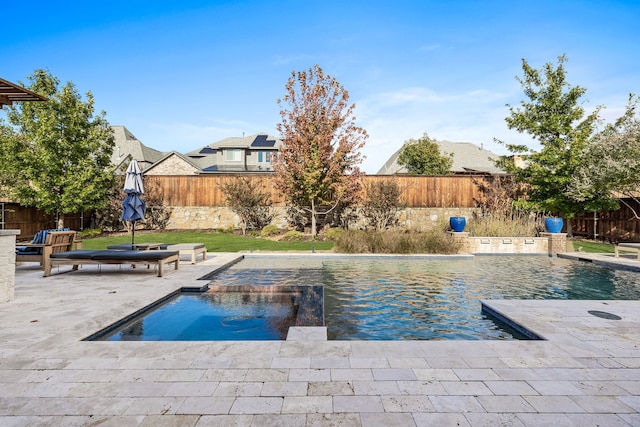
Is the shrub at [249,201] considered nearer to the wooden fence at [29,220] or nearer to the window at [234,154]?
the wooden fence at [29,220]

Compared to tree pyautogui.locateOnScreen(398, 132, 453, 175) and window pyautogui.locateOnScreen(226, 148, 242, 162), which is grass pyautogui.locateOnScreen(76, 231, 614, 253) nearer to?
tree pyautogui.locateOnScreen(398, 132, 453, 175)

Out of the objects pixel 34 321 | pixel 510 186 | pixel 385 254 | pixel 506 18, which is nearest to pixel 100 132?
pixel 385 254

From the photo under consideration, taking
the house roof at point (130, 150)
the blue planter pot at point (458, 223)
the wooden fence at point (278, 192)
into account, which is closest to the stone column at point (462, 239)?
the blue planter pot at point (458, 223)

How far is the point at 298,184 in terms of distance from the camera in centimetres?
1600

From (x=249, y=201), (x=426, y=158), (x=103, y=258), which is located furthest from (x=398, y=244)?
(x=426, y=158)

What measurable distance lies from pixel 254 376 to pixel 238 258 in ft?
28.0

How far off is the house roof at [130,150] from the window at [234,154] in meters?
7.99

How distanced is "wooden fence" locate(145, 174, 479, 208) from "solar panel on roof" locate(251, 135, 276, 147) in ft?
51.9

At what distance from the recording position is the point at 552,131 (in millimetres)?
16688

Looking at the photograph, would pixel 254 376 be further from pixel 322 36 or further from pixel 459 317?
pixel 322 36

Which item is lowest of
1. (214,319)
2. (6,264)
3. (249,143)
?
(214,319)

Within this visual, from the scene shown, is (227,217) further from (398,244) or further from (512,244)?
(512,244)

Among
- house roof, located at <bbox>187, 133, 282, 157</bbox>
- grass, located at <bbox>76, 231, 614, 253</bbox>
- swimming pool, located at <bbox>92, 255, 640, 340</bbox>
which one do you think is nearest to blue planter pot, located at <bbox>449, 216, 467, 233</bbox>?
swimming pool, located at <bbox>92, 255, 640, 340</bbox>

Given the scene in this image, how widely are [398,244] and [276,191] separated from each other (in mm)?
8709
